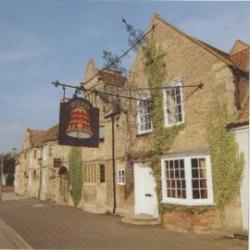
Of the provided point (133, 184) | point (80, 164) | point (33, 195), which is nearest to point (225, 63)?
point (133, 184)

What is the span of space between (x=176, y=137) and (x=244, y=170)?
3.55 metres

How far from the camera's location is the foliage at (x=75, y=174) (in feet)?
75.9

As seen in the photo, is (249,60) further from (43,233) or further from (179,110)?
(43,233)

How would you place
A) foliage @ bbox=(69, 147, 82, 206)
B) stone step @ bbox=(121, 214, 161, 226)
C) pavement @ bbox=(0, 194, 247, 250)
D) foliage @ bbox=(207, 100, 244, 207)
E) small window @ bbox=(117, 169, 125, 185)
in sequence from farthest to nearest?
foliage @ bbox=(69, 147, 82, 206) < small window @ bbox=(117, 169, 125, 185) < stone step @ bbox=(121, 214, 161, 226) < foliage @ bbox=(207, 100, 244, 207) < pavement @ bbox=(0, 194, 247, 250)

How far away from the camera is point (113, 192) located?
18.4 m

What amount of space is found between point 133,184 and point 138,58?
21.7 ft

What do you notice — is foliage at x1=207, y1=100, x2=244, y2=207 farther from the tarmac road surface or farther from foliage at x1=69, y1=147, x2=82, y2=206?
foliage at x1=69, y1=147, x2=82, y2=206

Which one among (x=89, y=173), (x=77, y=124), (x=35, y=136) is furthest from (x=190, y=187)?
(x=35, y=136)

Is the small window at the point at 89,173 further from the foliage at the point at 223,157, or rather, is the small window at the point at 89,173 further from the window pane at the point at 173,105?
the foliage at the point at 223,157

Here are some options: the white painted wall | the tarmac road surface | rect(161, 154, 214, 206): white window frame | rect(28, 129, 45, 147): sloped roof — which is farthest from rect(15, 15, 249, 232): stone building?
rect(28, 129, 45, 147): sloped roof

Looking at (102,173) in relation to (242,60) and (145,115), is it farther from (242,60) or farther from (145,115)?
(242,60)

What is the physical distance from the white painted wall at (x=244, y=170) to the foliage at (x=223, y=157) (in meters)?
0.15

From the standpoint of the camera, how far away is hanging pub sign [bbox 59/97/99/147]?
40.5ft

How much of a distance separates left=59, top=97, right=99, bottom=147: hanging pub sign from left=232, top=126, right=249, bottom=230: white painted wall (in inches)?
214
